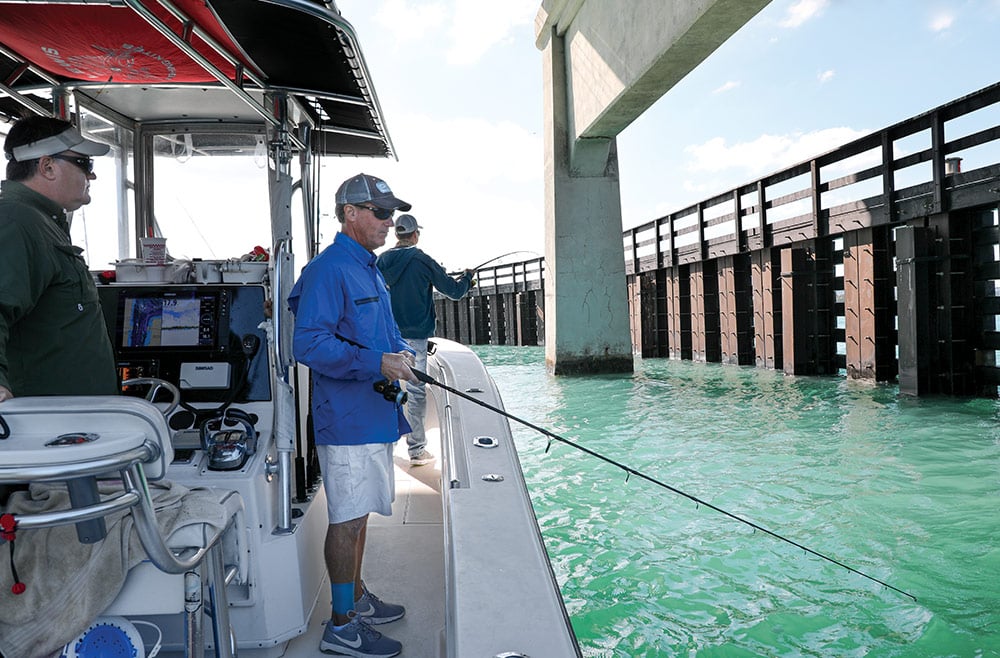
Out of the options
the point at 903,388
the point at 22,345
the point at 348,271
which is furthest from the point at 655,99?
the point at 22,345

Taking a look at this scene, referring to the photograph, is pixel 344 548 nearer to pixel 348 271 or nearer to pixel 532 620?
pixel 348 271

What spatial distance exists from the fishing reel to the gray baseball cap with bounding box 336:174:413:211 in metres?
0.60

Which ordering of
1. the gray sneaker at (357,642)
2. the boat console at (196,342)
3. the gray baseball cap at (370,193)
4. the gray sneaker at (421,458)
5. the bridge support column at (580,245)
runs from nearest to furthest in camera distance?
the gray sneaker at (357,642) < the gray baseball cap at (370,193) < the boat console at (196,342) < the gray sneaker at (421,458) < the bridge support column at (580,245)

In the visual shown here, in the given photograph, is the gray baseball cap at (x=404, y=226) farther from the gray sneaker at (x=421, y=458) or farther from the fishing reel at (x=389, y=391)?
the fishing reel at (x=389, y=391)

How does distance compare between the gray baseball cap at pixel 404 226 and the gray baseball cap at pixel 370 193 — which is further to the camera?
the gray baseball cap at pixel 404 226

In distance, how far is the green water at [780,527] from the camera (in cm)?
302

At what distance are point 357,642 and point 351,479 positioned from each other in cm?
49

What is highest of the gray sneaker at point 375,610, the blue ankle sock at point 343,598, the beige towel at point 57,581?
the beige towel at point 57,581

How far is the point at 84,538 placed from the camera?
1473mm

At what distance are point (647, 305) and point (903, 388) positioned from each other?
810cm

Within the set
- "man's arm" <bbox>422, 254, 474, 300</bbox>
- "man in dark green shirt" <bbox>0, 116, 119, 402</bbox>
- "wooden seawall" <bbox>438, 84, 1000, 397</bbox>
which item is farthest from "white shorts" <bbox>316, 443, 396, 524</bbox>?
"wooden seawall" <bbox>438, 84, 1000, 397</bbox>

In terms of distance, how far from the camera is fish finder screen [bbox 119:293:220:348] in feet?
8.79

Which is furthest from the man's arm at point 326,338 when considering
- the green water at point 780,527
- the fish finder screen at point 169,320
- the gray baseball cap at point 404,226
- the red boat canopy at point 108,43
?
the gray baseball cap at point 404,226

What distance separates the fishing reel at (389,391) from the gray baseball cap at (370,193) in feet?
1.96
